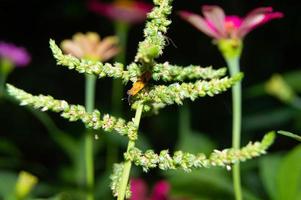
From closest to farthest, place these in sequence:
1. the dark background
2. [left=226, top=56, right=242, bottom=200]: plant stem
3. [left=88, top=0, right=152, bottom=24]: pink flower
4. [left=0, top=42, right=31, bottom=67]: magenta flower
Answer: [left=226, top=56, right=242, bottom=200]: plant stem → [left=0, top=42, right=31, bottom=67]: magenta flower → [left=88, top=0, right=152, bottom=24]: pink flower → the dark background

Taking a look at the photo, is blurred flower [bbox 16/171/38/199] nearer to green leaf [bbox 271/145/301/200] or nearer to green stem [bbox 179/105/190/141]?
green leaf [bbox 271/145/301/200]

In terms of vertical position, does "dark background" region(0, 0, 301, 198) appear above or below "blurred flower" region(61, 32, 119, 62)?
above

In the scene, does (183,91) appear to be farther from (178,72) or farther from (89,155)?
(89,155)

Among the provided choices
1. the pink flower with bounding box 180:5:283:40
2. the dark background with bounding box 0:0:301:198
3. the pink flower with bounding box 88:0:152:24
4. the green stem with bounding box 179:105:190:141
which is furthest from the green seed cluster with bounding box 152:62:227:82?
the dark background with bounding box 0:0:301:198

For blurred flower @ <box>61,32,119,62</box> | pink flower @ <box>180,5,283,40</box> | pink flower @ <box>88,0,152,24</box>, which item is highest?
pink flower @ <box>88,0,152,24</box>

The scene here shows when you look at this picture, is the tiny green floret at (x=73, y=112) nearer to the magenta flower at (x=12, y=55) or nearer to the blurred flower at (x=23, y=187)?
the blurred flower at (x=23, y=187)

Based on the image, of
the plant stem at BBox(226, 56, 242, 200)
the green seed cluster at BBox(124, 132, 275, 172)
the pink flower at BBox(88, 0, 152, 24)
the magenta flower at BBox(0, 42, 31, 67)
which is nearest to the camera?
the green seed cluster at BBox(124, 132, 275, 172)

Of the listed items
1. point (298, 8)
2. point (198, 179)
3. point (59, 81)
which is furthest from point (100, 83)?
point (198, 179)

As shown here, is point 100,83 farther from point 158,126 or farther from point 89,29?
point 158,126

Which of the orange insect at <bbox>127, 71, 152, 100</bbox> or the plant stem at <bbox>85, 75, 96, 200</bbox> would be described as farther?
the plant stem at <bbox>85, 75, 96, 200</bbox>
